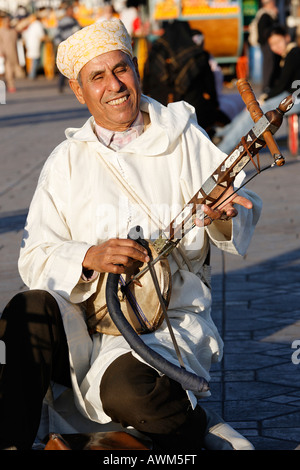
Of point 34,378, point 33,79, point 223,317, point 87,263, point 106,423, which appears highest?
point 87,263

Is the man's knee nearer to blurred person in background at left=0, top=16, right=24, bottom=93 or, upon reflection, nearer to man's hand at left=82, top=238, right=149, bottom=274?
man's hand at left=82, top=238, right=149, bottom=274

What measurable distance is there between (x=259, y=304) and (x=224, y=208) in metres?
2.09

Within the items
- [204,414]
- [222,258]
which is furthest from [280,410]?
[222,258]

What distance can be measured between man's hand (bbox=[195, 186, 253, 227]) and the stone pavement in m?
0.85

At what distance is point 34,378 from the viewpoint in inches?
112

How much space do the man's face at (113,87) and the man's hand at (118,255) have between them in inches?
20.9

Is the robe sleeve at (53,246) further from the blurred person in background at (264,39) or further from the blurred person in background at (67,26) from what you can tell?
the blurred person in background at (67,26)

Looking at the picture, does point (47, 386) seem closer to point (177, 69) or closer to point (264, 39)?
point (177, 69)

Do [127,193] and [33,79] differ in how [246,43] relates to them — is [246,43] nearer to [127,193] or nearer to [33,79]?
[33,79]

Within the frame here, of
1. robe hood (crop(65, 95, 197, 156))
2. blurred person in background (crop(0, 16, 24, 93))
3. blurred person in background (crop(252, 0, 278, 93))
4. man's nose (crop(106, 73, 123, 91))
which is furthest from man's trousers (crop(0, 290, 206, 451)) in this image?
blurred person in background (crop(0, 16, 24, 93))

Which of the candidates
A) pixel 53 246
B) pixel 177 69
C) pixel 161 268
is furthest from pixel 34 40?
pixel 161 268

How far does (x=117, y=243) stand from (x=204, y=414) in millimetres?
622

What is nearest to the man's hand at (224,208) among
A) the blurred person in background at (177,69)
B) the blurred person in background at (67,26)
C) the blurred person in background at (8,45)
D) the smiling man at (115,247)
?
the smiling man at (115,247)

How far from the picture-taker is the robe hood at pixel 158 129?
3291mm
